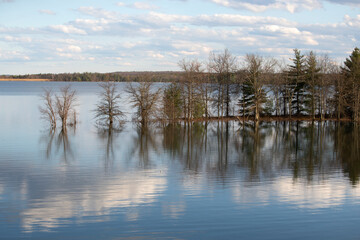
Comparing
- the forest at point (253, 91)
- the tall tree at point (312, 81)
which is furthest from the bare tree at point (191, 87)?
the tall tree at point (312, 81)

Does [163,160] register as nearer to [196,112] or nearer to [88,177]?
[88,177]

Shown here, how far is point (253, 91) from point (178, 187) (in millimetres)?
32879

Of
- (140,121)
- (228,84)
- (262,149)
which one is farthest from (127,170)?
(228,84)

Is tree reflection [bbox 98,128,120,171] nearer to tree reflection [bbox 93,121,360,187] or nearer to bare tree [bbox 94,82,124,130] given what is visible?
tree reflection [bbox 93,121,360,187]

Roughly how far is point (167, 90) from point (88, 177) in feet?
88.2

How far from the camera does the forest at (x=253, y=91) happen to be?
44.5m

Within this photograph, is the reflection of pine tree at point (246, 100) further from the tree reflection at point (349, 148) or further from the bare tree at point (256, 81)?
the tree reflection at point (349, 148)

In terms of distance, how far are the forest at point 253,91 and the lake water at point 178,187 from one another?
10.6 m

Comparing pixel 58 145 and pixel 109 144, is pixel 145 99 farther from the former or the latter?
pixel 58 145

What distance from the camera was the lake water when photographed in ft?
42.0

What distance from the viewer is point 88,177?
1964 centimetres

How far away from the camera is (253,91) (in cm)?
4881

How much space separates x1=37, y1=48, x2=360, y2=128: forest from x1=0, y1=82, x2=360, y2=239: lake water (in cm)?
1063

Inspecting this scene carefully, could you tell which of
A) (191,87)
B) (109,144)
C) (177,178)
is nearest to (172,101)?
(191,87)
